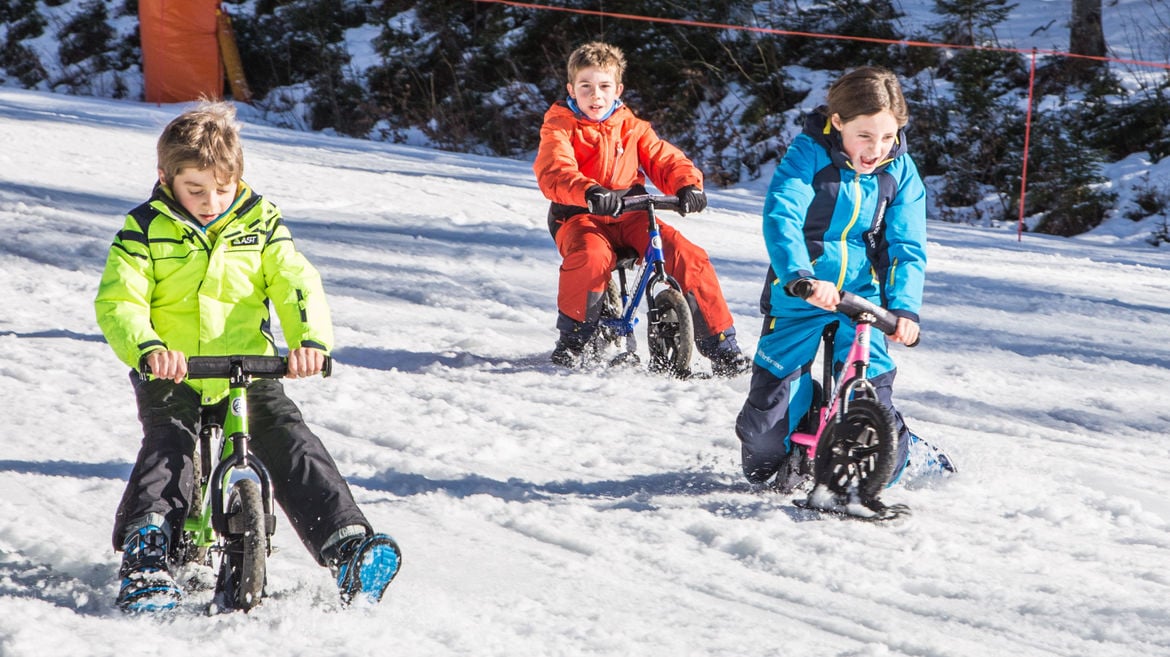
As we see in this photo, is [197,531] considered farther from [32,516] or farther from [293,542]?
[32,516]

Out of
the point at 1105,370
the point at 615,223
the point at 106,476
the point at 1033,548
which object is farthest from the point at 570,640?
the point at 1105,370

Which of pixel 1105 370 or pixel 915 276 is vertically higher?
pixel 915 276

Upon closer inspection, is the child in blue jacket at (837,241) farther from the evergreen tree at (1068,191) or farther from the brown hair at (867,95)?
the evergreen tree at (1068,191)

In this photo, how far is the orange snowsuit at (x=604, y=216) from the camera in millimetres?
5879

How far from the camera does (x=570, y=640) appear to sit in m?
3.07

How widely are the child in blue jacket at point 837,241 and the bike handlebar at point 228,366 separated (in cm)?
165

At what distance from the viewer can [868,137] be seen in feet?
12.8

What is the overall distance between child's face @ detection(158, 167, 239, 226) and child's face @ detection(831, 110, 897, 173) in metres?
1.94

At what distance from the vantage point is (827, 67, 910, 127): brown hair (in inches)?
150

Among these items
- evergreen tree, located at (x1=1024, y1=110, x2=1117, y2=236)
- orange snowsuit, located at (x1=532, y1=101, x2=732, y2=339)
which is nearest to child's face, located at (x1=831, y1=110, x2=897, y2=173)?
orange snowsuit, located at (x1=532, y1=101, x2=732, y2=339)

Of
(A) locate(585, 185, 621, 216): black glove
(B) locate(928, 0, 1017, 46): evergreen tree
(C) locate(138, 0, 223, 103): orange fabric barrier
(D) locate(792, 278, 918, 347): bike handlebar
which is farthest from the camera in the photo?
(C) locate(138, 0, 223, 103): orange fabric barrier

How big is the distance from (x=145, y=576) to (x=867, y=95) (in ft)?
8.38

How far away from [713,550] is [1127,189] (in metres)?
9.59

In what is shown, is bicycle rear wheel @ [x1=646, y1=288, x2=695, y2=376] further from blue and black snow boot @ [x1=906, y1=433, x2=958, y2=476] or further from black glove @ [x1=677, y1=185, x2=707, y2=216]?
blue and black snow boot @ [x1=906, y1=433, x2=958, y2=476]
